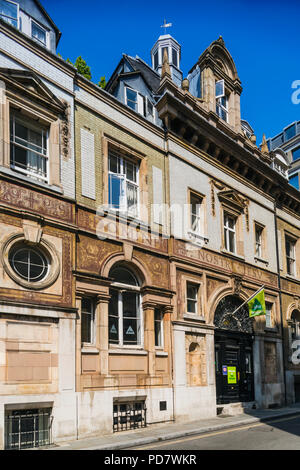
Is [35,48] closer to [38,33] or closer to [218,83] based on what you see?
[38,33]

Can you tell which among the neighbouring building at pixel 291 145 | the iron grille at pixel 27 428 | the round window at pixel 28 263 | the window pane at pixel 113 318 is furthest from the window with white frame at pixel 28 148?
the neighbouring building at pixel 291 145

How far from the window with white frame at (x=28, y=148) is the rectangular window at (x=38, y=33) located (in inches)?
128

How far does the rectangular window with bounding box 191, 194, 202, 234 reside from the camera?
20406 mm

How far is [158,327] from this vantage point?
17656 mm

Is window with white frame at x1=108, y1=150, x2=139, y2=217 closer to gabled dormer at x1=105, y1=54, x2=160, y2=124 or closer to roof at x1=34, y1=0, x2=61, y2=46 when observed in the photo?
gabled dormer at x1=105, y1=54, x2=160, y2=124

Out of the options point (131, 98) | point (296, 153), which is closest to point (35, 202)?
point (131, 98)

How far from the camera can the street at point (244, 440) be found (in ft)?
39.3

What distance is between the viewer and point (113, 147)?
17.4m

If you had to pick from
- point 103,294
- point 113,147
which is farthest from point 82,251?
point 113,147

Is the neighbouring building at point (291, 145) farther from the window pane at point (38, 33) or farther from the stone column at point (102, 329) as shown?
the stone column at point (102, 329)

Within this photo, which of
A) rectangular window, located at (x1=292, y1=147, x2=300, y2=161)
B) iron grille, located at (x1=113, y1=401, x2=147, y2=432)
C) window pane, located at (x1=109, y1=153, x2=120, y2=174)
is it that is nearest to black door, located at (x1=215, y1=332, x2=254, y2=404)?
iron grille, located at (x1=113, y1=401, x2=147, y2=432)

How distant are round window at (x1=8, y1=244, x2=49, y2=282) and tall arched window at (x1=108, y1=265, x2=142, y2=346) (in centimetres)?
289

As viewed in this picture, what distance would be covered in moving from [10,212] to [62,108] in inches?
160

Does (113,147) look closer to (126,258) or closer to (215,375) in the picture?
(126,258)
